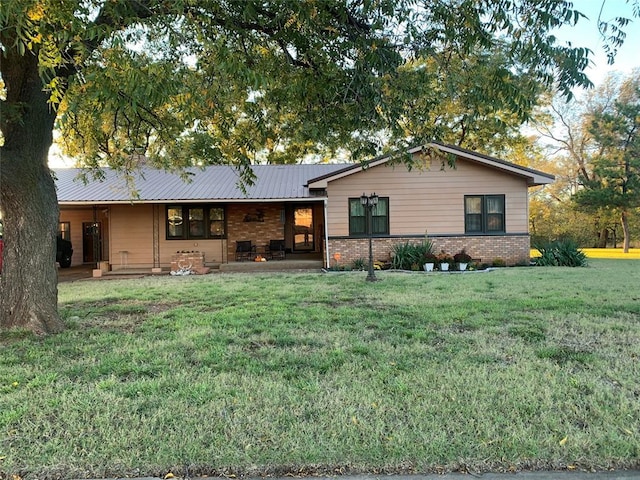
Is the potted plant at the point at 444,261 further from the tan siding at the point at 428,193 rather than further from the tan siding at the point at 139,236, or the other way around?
the tan siding at the point at 139,236

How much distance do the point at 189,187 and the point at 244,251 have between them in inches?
126

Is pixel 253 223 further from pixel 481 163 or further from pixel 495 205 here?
pixel 495 205

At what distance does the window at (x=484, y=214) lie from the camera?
50.3ft

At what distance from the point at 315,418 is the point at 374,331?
270 centimetres

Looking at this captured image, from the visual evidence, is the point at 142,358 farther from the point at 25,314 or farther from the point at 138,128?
the point at 138,128

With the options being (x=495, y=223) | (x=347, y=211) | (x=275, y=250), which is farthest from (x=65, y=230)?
(x=495, y=223)

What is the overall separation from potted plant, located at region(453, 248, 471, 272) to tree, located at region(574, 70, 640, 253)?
16.9 meters

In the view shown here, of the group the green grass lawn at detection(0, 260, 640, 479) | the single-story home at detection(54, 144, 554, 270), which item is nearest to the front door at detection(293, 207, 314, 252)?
the single-story home at detection(54, 144, 554, 270)

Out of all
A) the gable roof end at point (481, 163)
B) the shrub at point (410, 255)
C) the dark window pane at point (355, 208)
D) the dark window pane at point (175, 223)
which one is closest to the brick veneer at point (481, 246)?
the shrub at point (410, 255)

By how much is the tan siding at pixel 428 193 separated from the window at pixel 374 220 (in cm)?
18

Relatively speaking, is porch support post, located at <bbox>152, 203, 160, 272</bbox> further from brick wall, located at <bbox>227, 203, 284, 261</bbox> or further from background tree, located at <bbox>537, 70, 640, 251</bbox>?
→ background tree, located at <bbox>537, 70, 640, 251</bbox>

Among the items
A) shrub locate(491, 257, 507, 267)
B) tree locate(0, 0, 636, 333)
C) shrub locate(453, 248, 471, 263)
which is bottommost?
shrub locate(491, 257, 507, 267)

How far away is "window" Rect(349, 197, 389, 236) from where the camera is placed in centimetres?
1525

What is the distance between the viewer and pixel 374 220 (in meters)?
15.3
